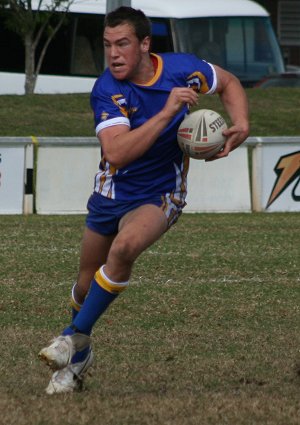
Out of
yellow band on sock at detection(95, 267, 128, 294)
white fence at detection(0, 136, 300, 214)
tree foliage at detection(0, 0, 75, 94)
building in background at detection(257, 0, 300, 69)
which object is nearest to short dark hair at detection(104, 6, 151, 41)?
yellow band on sock at detection(95, 267, 128, 294)

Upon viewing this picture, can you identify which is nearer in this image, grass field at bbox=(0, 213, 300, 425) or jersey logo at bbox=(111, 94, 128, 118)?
grass field at bbox=(0, 213, 300, 425)

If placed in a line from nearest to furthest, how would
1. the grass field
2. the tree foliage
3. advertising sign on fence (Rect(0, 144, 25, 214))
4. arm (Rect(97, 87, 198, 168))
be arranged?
the grass field
arm (Rect(97, 87, 198, 168))
advertising sign on fence (Rect(0, 144, 25, 214))
the tree foliage

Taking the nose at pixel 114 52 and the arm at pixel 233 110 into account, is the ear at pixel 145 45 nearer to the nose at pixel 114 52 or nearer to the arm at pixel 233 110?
the nose at pixel 114 52

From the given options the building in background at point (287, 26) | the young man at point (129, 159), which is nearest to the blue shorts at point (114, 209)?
the young man at point (129, 159)

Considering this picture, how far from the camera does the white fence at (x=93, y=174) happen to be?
50.0 ft

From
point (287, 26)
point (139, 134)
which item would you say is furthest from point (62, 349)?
point (287, 26)

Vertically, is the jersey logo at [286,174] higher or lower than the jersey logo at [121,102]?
lower

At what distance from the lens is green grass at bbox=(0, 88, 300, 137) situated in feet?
75.3

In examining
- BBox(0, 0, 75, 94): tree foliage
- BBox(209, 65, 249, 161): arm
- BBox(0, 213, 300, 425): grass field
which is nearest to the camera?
BBox(0, 213, 300, 425): grass field

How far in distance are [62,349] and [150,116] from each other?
1.28 metres

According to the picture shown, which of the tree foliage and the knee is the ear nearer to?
the knee

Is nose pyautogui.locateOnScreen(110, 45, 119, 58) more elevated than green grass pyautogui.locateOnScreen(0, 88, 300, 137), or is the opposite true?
nose pyautogui.locateOnScreen(110, 45, 119, 58)

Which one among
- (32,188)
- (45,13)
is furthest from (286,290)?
(45,13)

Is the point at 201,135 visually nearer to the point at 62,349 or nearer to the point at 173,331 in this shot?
the point at 62,349
